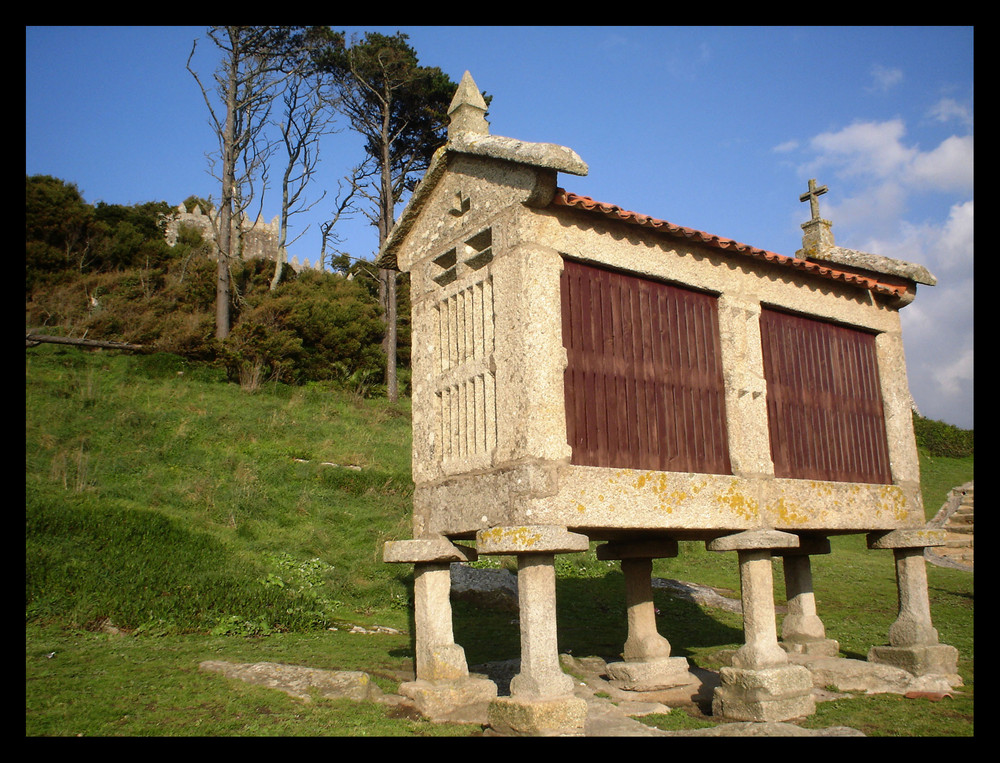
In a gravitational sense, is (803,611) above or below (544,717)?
below

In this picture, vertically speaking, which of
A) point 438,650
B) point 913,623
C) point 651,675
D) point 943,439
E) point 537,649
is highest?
point 943,439

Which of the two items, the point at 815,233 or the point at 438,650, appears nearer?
the point at 438,650

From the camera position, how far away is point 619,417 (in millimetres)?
7008

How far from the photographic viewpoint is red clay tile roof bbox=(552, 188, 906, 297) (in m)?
6.87

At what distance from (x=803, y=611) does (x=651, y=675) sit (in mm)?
2652

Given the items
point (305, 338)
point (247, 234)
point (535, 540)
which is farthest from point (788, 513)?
point (247, 234)

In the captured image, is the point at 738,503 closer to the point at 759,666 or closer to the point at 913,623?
the point at 759,666

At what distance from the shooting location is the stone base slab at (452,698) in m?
6.66

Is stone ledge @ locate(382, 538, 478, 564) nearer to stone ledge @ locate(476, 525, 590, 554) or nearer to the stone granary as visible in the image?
the stone granary

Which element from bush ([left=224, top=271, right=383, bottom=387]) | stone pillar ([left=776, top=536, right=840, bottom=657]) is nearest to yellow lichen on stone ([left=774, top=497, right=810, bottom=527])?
stone pillar ([left=776, top=536, right=840, bottom=657])

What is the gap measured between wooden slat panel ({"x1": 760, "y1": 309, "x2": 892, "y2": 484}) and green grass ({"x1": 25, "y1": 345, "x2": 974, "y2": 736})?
2.43 meters

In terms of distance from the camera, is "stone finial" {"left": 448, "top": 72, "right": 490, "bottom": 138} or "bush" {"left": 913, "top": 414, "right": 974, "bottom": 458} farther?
"bush" {"left": 913, "top": 414, "right": 974, "bottom": 458}

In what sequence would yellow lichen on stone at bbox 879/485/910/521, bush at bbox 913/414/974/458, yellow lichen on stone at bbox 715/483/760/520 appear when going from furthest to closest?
bush at bbox 913/414/974/458, yellow lichen on stone at bbox 879/485/910/521, yellow lichen on stone at bbox 715/483/760/520
